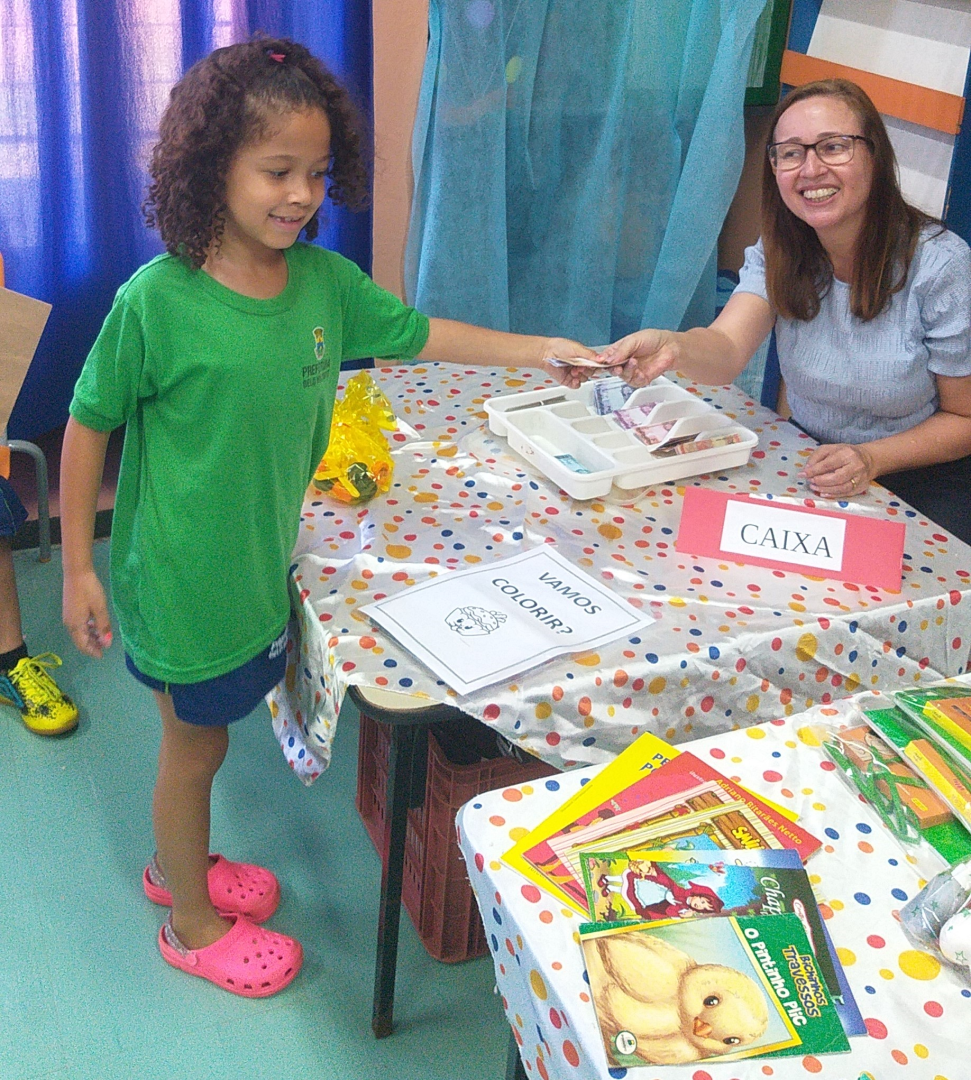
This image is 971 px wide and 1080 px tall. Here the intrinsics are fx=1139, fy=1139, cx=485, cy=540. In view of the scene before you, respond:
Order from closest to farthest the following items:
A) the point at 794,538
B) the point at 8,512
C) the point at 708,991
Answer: the point at 708,991
the point at 794,538
the point at 8,512

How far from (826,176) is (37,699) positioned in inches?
68.2

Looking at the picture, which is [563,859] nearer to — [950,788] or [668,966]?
[668,966]

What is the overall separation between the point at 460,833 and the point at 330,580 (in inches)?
19.3

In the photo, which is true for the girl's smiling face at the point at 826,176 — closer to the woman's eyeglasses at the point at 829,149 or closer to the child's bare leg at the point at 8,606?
the woman's eyeglasses at the point at 829,149

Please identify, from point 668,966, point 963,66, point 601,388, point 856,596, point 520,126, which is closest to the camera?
point 668,966

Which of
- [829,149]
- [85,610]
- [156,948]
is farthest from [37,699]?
[829,149]

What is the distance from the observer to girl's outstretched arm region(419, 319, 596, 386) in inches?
66.0

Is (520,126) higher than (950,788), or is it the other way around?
(520,126)

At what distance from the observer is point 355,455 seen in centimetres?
170

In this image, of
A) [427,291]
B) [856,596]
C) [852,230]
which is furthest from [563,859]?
[427,291]

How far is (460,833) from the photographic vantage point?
108 centimetres

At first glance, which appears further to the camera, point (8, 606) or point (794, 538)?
point (8, 606)

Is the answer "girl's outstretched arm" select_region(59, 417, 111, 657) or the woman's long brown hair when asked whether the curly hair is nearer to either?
"girl's outstretched arm" select_region(59, 417, 111, 657)

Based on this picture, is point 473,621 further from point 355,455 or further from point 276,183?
point 276,183
